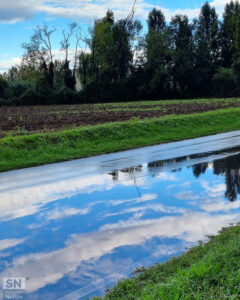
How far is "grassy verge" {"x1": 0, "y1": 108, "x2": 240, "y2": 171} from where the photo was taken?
48.5ft

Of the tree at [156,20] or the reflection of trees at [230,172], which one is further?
the tree at [156,20]

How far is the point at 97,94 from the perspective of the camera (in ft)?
218

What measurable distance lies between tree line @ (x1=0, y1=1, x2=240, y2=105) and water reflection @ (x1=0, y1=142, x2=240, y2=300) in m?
53.9

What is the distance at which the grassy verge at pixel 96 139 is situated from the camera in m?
14.8

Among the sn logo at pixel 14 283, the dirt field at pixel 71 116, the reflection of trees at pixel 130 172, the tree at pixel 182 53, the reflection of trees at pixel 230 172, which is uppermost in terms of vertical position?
the tree at pixel 182 53

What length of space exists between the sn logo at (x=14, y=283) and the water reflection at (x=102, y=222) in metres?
0.09

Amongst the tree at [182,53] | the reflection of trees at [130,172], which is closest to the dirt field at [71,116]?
the reflection of trees at [130,172]

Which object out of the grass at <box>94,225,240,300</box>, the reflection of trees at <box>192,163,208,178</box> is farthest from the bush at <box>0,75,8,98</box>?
the grass at <box>94,225,240,300</box>

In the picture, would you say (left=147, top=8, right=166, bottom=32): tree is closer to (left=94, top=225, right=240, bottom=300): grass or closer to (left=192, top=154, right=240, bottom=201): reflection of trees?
(left=192, top=154, right=240, bottom=201): reflection of trees

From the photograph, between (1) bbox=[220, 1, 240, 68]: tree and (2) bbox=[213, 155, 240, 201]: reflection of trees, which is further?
(1) bbox=[220, 1, 240, 68]: tree

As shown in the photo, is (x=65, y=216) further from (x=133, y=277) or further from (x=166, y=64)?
(x=166, y=64)

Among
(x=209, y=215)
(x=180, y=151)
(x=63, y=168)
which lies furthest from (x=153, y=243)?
(x=180, y=151)

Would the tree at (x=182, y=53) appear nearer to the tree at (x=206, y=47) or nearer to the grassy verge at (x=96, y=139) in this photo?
the tree at (x=206, y=47)

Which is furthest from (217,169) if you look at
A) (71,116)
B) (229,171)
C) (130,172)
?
(71,116)
